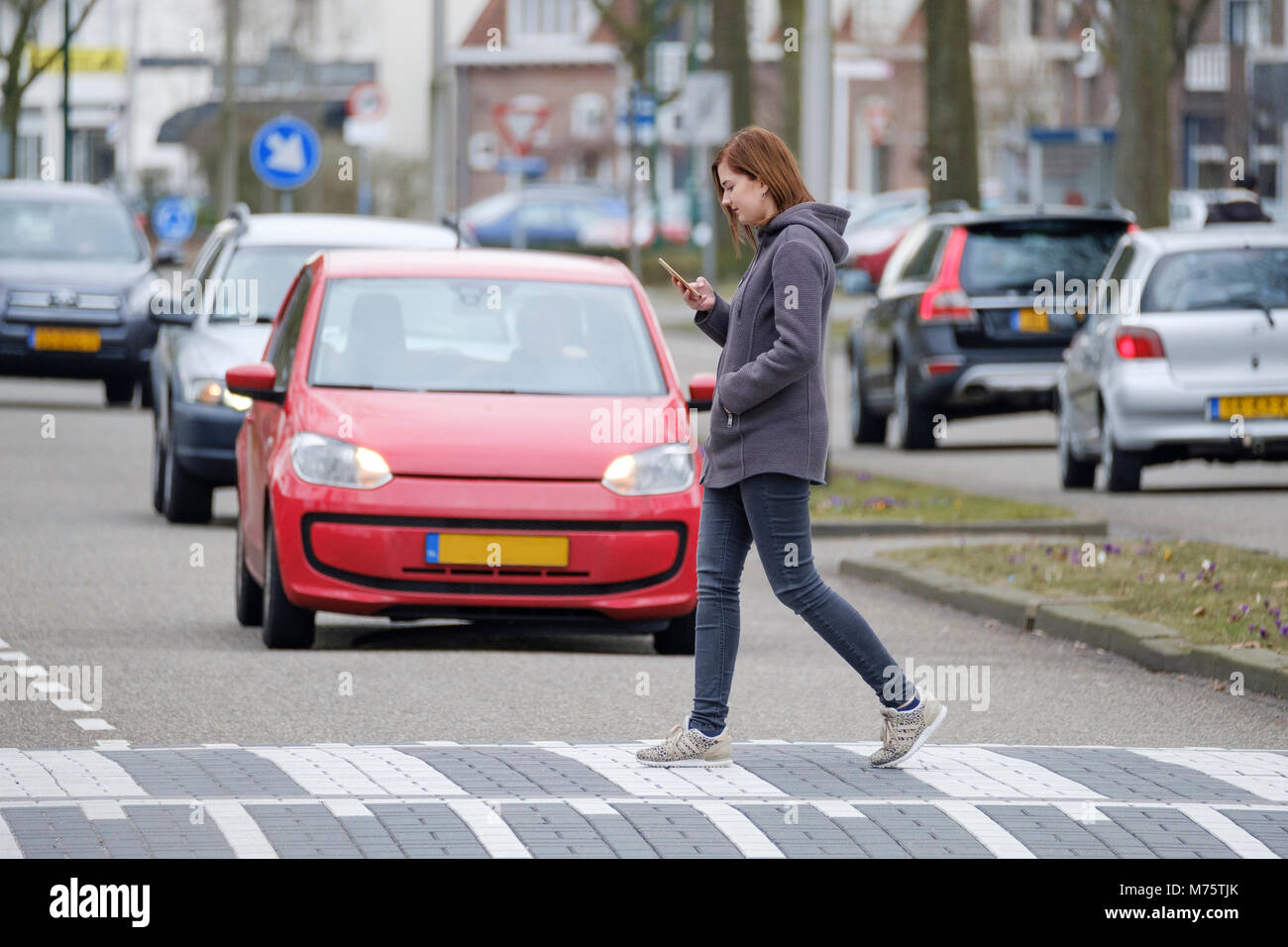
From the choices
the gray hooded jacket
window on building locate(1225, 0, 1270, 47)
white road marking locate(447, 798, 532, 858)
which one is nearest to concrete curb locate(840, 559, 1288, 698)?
the gray hooded jacket

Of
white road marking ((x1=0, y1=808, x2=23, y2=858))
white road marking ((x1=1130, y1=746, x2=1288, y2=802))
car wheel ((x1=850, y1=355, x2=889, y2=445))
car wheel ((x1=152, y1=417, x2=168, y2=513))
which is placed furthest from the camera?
car wheel ((x1=850, y1=355, x2=889, y2=445))

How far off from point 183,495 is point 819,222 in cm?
851

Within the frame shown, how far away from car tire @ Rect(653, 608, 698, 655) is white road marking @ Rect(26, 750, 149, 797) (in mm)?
3404

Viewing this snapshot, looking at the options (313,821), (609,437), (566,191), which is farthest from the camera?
(566,191)

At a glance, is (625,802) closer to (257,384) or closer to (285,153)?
(257,384)

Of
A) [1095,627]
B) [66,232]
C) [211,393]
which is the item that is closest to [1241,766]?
[1095,627]

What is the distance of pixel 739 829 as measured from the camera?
22.4ft

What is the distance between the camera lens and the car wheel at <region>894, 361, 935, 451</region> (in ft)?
72.1

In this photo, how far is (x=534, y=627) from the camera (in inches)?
430

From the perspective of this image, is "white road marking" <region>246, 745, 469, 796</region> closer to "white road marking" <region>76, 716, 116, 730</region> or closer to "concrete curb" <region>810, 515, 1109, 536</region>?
"white road marking" <region>76, 716, 116, 730</region>

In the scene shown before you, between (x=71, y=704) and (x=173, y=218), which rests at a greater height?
(x=173, y=218)

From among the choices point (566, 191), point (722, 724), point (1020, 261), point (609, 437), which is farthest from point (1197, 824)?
point (566, 191)
